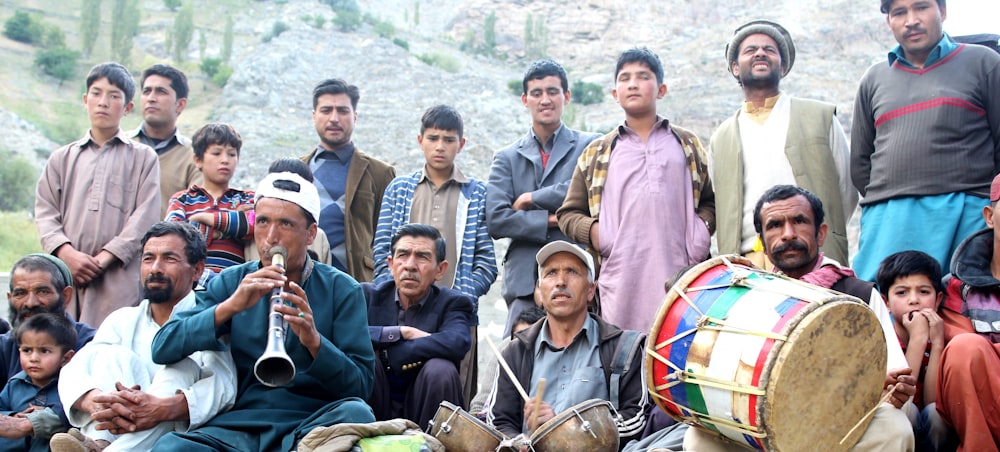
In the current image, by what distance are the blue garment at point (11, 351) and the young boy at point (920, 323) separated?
13.6 ft

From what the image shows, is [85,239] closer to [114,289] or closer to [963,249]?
[114,289]

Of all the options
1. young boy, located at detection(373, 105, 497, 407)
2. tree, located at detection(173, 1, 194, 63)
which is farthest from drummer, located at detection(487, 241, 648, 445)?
tree, located at detection(173, 1, 194, 63)

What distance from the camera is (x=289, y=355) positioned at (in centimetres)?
432

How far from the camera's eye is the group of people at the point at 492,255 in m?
4.25

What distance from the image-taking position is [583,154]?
19.6ft

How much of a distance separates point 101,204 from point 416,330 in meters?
2.31

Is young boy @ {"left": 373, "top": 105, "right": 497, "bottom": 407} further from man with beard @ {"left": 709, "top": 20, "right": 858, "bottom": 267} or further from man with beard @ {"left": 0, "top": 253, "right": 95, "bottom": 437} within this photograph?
man with beard @ {"left": 0, "top": 253, "right": 95, "bottom": 437}

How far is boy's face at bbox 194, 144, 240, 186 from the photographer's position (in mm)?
6180

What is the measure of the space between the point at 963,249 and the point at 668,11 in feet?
244

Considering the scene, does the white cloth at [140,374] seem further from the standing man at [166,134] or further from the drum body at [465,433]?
the standing man at [166,134]

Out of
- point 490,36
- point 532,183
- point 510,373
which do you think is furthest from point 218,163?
point 490,36

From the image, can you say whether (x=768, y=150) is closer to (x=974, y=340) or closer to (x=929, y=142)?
(x=929, y=142)

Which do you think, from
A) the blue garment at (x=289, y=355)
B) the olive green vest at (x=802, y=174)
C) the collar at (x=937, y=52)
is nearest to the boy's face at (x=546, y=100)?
the olive green vest at (x=802, y=174)

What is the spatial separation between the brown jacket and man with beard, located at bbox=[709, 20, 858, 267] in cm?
239
